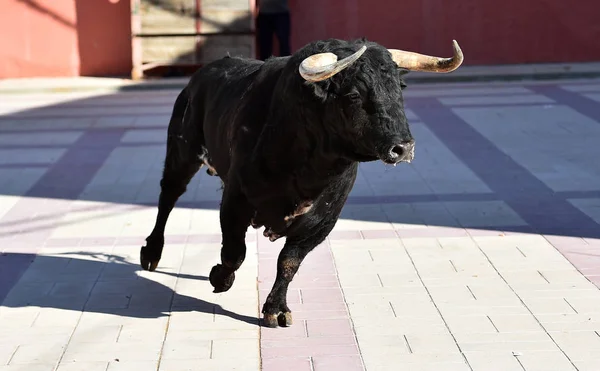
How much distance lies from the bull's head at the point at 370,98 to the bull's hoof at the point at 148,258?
2252mm

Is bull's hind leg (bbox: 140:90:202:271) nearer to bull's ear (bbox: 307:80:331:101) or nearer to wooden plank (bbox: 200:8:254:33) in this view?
bull's ear (bbox: 307:80:331:101)

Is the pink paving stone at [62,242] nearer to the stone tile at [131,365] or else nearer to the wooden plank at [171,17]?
the stone tile at [131,365]

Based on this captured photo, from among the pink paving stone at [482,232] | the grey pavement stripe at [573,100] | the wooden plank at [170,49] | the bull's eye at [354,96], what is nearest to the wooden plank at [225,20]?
the wooden plank at [170,49]

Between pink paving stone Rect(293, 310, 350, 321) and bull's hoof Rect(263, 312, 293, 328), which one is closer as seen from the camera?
bull's hoof Rect(263, 312, 293, 328)

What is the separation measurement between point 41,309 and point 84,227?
189 cm

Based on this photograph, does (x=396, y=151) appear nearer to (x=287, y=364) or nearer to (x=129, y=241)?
(x=287, y=364)

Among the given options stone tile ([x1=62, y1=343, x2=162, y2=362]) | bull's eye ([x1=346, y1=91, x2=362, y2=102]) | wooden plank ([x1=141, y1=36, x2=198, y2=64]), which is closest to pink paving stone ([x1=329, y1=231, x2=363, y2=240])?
stone tile ([x1=62, y1=343, x2=162, y2=362])

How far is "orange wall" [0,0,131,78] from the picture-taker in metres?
15.5

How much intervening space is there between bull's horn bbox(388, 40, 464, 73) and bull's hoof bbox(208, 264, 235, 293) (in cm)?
164

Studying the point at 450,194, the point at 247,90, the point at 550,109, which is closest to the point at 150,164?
the point at 450,194

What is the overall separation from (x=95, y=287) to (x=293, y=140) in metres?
2.03

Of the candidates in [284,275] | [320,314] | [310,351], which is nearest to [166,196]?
[284,275]

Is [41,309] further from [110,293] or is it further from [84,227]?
[84,227]

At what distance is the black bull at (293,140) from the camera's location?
4562 millimetres
